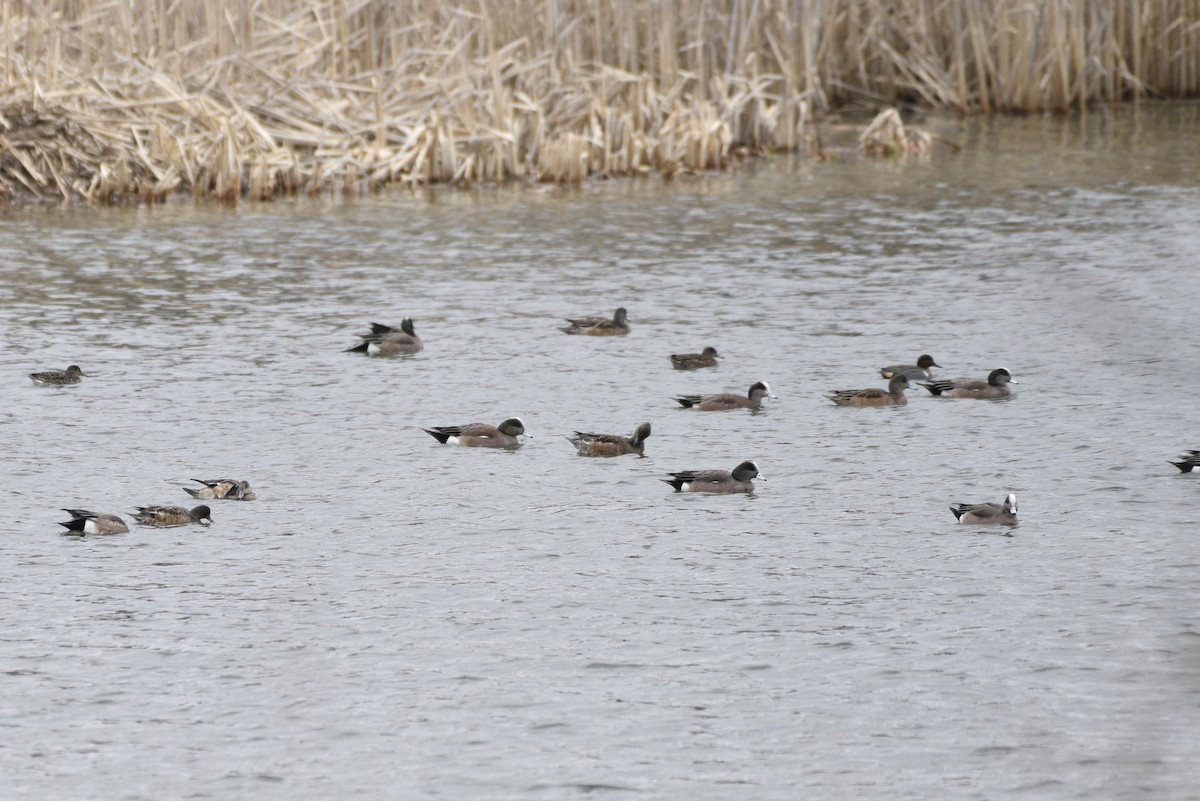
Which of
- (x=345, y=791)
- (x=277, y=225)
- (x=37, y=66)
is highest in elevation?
(x=37, y=66)

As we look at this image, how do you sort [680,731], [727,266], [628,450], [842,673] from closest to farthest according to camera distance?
[680,731] < [842,673] < [628,450] < [727,266]

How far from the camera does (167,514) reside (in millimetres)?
12445

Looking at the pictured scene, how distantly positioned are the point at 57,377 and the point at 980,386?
8.51 metres

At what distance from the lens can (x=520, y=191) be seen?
29844 mm

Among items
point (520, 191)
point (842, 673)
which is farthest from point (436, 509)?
point (520, 191)

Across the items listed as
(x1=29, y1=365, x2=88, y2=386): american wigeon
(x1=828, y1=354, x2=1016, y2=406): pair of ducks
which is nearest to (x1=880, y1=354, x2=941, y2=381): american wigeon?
(x1=828, y1=354, x2=1016, y2=406): pair of ducks

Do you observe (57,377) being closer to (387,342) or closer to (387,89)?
(387,342)

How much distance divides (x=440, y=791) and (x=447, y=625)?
2343 mm

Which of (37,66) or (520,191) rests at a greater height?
(37,66)

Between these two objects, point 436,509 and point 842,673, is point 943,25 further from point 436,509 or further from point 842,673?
point 842,673

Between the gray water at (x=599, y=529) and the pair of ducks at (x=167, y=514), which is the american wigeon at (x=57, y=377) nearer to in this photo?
the gray water at (x=599, y=529)

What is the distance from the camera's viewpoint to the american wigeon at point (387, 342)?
18.5m

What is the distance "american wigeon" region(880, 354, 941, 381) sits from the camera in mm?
17094

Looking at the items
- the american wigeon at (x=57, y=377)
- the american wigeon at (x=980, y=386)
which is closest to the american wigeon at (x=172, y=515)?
the american wigeon at (x=57, y=377)
